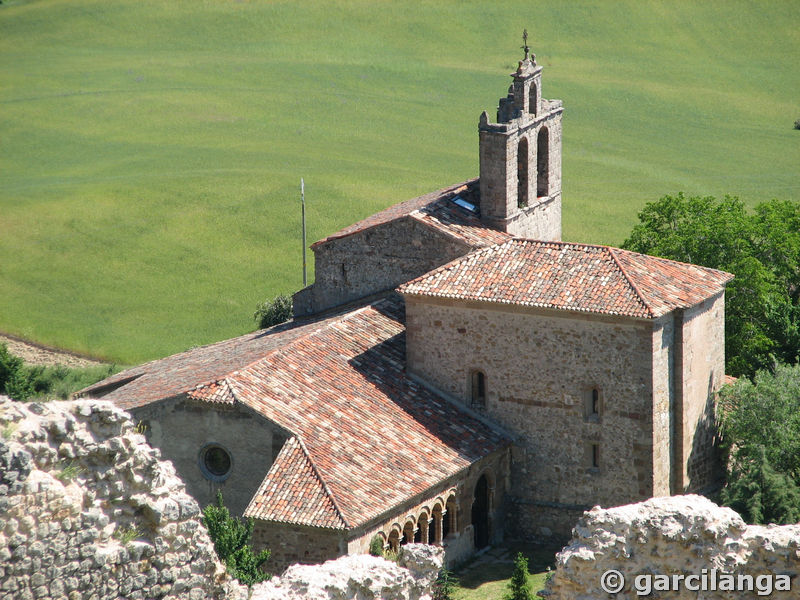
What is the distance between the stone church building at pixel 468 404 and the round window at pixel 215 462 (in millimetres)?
50

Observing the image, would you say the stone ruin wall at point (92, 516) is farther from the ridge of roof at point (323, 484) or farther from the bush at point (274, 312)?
the bush at point (274, 312)

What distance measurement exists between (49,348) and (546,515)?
2739cm

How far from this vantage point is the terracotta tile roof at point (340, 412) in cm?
3023

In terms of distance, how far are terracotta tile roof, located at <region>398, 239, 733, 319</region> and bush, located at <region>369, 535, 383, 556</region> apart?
21.8 feet

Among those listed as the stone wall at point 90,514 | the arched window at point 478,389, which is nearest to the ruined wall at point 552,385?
the arched window at point 478,389

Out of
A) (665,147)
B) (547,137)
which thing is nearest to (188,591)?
(547,137)

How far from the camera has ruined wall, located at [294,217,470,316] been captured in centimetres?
3806

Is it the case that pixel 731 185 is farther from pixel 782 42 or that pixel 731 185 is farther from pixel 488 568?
pixel 488 568

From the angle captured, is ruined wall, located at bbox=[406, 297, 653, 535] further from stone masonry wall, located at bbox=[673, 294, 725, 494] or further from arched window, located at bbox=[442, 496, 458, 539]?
arched window, located at bbox=[442, 496, 458, 539]

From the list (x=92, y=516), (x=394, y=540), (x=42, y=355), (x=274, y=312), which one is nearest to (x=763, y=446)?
(x=394, y=540)

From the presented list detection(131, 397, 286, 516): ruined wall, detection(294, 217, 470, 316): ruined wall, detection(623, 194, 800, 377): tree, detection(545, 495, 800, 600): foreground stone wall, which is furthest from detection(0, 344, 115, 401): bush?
detection(545, 495, 800, 600): foreground stone wall

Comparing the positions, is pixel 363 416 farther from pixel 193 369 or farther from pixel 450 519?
pixel 193 369

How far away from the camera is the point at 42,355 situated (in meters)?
55.0

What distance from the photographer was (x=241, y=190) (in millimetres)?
71688
